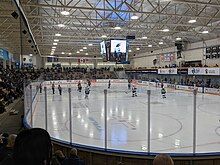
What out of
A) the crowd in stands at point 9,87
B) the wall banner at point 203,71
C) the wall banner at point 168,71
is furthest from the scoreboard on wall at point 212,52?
the crowd in stands at point 9,87

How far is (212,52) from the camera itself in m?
27.2

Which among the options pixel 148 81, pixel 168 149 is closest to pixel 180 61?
pixel 148 81

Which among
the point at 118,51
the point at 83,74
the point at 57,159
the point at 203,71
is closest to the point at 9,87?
the point at 57,159

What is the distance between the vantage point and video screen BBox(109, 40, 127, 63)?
1766 centimetres

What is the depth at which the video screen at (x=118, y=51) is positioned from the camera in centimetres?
1766

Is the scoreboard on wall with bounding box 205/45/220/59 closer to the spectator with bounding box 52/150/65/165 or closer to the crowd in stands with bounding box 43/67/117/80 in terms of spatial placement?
the crowd in stands with bounding box 43/67/117/80

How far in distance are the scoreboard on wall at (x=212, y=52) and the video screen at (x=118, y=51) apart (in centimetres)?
1245

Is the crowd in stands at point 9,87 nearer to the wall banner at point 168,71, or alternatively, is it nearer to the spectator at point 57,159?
the spectator at point 57,159

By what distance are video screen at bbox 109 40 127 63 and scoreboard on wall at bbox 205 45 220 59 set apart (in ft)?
40.9

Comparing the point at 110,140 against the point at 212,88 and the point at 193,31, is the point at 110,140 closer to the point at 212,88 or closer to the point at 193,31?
the point at 212,88

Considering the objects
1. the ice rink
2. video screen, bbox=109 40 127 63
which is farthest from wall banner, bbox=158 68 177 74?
the ice rink

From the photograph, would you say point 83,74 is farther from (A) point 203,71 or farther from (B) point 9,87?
(B) point 9,87

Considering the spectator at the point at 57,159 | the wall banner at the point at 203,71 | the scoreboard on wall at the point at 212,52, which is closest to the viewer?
the spectator at the point at 57,159

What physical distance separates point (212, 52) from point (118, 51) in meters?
13.8
